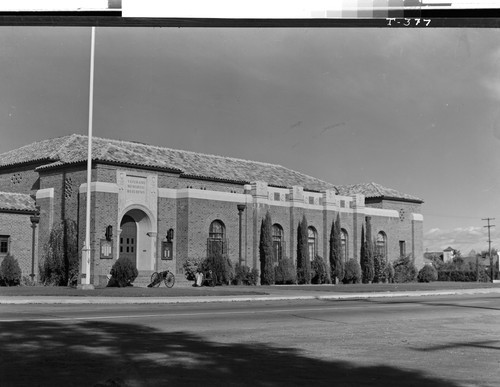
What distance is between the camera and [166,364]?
27.4ft

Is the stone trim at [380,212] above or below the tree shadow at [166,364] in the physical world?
above

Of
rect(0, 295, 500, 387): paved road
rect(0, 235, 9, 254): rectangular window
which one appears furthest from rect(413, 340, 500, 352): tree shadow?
rect(0, 235, 9, 254): rectangular window

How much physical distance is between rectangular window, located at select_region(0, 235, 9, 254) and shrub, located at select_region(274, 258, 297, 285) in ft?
49.3

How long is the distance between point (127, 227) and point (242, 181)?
29.2 feet

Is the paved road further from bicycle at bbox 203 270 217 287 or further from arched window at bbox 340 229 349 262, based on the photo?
arched window at bbox 340 229 349 262

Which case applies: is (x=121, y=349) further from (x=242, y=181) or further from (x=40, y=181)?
(x=242, y=181)

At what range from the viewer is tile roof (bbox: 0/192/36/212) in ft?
110

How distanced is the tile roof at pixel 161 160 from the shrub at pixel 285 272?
547cm

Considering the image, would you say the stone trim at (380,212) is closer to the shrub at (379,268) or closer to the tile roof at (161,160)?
the tile roof at (161,160)

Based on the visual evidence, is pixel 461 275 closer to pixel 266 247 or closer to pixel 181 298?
pixel 266 247

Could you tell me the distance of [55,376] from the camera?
24.2ft

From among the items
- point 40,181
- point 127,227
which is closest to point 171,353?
point 127,227

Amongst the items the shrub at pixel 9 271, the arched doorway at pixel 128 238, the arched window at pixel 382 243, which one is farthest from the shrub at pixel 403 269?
the shrub at pixel 9 271

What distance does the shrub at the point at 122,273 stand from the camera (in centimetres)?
3042
